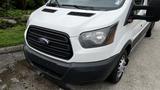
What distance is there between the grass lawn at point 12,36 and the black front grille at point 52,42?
174 centimetres

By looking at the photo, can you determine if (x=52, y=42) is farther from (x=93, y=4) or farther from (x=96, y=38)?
(x=93, y=4)

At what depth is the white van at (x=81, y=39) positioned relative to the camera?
129 inches

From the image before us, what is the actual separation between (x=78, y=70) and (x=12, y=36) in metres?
3.20

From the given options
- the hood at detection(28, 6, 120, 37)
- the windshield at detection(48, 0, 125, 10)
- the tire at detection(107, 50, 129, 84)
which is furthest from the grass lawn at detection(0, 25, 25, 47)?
the tire at detection(107, 50, 129, 84)

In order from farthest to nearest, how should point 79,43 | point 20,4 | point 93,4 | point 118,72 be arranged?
point 20,4
point 118,72
point 93,4
point 79,43

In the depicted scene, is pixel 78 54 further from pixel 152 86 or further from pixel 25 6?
pixel 25 6

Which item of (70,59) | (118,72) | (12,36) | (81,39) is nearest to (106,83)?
(118,72)

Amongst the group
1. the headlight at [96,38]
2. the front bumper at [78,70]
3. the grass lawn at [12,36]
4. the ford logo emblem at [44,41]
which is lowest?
the grass lawn at [12,36]

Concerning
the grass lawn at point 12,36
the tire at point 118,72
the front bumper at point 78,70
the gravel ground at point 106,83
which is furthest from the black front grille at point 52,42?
the grass lawn at point 12,36

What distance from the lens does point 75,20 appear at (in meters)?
3.44

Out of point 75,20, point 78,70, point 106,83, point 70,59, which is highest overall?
point 75,20

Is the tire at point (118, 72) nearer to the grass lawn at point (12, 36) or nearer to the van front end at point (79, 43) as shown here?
the van front end at point (79, 43)

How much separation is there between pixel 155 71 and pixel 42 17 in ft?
9.03

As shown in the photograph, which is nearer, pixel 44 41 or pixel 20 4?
pixel 44 41
